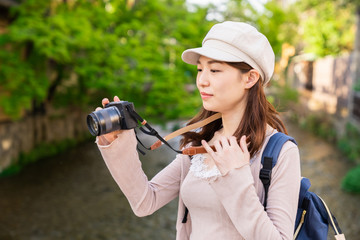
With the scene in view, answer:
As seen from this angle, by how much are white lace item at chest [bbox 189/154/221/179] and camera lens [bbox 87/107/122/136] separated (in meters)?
0.39

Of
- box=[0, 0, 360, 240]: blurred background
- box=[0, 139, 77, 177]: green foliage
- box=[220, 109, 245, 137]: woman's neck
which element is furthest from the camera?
box=[0, 139, 77, 177]: green foliage

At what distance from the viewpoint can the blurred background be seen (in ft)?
24.3

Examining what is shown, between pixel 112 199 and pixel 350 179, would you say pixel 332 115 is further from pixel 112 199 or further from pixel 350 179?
pixel 112 199

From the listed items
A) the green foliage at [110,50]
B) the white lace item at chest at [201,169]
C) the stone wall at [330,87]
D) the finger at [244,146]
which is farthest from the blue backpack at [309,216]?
the stone wall at [330,87]

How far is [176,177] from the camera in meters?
1.81

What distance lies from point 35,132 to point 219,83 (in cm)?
1115

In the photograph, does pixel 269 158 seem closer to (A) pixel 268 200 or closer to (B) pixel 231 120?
(A) pixel 268 200

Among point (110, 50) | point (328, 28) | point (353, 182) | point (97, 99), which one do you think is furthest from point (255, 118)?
point (328, 28)

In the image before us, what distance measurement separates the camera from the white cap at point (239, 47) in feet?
4.84

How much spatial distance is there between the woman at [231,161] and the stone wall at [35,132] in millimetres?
9127

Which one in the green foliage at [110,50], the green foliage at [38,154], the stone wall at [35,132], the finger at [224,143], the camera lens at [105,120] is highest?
the camera lens at [105,120]

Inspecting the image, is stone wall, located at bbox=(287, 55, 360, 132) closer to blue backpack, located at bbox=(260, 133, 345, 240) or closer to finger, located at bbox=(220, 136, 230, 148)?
blue backpack, located at bbox=(260, 133, 345, 240)

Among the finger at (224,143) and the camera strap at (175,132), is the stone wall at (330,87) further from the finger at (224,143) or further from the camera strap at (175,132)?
the finger at (224,143)

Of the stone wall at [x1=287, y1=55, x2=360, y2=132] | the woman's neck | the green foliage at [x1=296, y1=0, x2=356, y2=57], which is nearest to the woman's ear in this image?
the woman's neck
